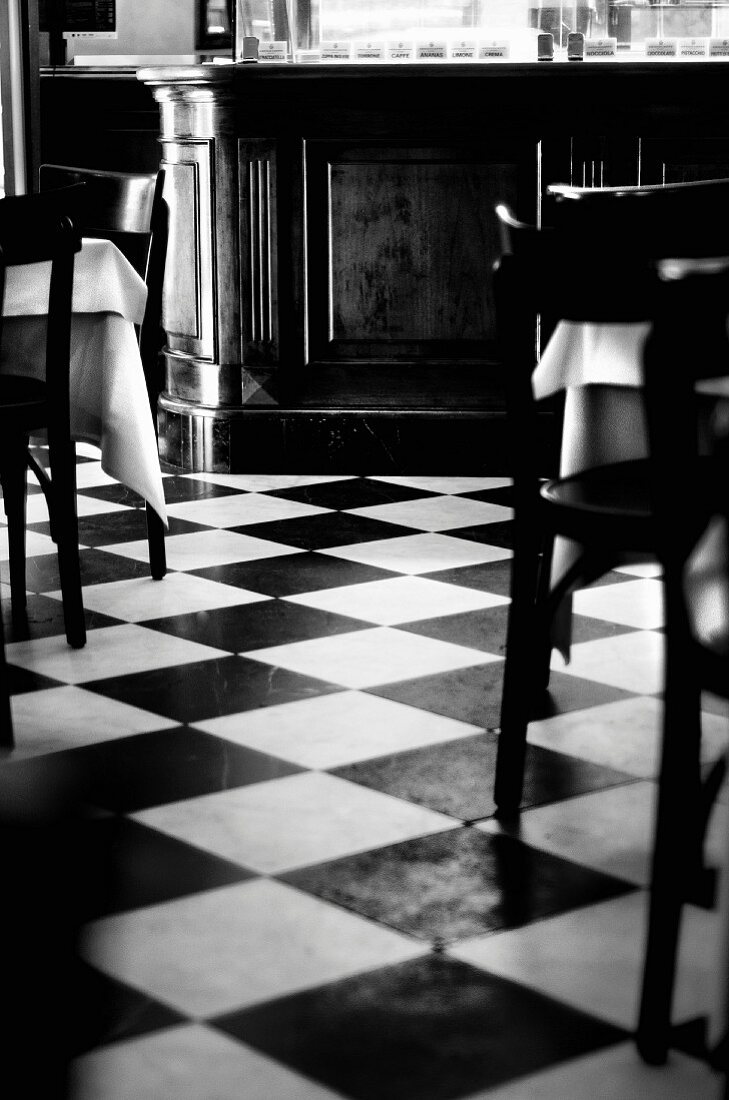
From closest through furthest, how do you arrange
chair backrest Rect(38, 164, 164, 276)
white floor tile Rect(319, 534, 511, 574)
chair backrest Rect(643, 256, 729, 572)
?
chair backrest Rect(643, 256, 729, 572) → white floor tile Rect(319, 534, 511, 574) → chair backrest Rect(38, 164, 164, 276)

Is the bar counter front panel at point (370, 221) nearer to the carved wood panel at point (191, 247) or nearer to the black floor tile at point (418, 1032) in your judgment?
the carved wood panel at point (191, 247)

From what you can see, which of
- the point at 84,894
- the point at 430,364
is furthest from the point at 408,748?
the point at 430,364

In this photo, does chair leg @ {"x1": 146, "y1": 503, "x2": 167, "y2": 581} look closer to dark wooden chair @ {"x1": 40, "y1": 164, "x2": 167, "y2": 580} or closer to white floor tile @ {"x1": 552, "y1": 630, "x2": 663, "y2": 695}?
dark wooden chair @ {"x1": 40, "y1": 164, "x2": 167, "y2": 580}

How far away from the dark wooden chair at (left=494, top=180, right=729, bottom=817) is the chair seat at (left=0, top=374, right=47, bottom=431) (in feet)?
3.43

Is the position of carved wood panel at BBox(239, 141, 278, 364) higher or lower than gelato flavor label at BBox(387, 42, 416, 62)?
lower

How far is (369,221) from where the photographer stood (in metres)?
4.86

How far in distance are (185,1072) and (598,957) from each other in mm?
516

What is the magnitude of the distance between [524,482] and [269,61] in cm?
348

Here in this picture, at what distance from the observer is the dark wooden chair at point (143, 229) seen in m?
3.62

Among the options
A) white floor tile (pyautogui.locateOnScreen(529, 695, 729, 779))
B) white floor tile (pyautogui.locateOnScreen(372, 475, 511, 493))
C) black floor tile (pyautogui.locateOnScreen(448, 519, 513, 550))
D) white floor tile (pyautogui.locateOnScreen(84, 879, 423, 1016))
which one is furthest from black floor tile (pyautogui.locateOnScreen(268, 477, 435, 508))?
white floor tile (pyautogui.locateOnScreen(84, 879, 423, 1016))

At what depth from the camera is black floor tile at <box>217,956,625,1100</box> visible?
1.54m

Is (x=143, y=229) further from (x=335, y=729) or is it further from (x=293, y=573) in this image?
(x=335, y=729)

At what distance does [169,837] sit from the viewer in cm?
213

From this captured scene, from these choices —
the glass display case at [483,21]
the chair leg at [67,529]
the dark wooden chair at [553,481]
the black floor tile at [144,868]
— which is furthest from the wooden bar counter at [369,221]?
the black floor tile at [144,868]
